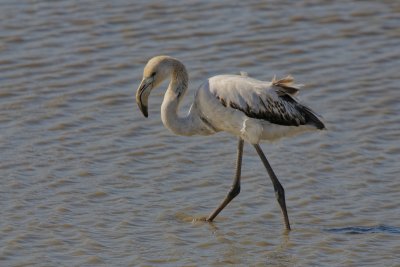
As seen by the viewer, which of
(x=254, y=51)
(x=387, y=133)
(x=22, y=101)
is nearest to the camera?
(x=387, y=133)

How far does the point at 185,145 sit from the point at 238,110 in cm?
159

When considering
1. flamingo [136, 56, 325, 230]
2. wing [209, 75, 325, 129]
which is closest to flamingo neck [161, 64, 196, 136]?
flamingo [136, 56, 325, 230]

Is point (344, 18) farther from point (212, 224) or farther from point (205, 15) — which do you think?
point (212, 224)

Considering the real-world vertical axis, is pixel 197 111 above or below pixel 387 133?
above

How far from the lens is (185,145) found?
995cm

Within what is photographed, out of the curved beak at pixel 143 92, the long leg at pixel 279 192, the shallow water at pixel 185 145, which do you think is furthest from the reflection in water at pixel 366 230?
the curved beak at pixel 143 92

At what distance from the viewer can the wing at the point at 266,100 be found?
8.43 metres

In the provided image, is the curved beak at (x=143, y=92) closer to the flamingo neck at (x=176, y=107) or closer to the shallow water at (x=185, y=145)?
the flamingo neck at (x=176, y=107)

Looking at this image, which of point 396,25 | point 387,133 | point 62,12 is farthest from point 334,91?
point 62,12

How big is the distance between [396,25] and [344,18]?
64 centimetres

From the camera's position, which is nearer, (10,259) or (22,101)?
(10,259)

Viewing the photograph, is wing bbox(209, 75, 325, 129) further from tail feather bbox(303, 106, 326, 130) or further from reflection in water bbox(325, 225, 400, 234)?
reflection in water bbox(325, 225, 400, 234)

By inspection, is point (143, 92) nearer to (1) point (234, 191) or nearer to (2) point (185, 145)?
(1) point (234, 191)

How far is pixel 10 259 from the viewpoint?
7676 mm
